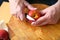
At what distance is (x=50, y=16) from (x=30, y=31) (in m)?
0.13

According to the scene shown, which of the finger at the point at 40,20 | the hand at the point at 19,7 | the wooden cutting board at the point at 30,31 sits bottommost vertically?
the wooden cutting board at the point at 30,31

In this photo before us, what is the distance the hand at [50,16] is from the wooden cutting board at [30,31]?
26 millimetres

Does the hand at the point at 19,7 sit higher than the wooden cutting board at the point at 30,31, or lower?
higher

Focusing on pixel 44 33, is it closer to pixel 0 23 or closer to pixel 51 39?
pixel 51 39

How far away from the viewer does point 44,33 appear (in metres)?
0.90

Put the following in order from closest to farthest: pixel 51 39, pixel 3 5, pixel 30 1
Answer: pixel 51 39 < pixel 30 1 < pixel 3 5

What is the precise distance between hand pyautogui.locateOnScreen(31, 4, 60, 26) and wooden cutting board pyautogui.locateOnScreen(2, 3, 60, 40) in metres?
0.03

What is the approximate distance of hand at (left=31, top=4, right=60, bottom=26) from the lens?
910 mm

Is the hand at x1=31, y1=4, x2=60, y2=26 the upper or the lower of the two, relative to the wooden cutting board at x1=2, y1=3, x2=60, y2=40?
upper

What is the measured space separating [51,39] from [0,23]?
0.33 metres

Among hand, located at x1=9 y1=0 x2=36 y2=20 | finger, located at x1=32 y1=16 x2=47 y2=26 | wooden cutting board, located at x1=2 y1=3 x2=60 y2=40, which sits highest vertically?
hand, located at x1=9 y1=0 x2=36 y2=20

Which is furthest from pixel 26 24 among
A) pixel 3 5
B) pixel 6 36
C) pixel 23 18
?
pixel 3 5

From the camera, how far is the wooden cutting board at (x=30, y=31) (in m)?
0.90

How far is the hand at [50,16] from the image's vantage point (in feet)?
2.99
